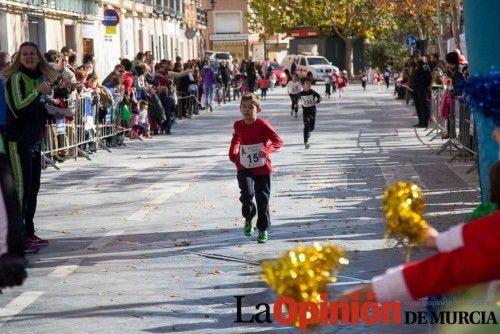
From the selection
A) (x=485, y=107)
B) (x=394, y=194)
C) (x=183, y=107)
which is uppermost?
(x=485, y=107)

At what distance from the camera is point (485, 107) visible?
4.37m

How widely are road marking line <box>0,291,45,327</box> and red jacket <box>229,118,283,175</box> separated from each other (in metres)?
3.18

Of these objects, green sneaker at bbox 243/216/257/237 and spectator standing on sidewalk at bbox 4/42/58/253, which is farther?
green sneaker at bbox 243/216/257/237

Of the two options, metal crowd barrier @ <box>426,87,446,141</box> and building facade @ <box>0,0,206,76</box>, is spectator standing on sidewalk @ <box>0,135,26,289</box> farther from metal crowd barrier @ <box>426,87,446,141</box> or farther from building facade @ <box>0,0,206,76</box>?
building facade @ <box>0,0,206,76</box>

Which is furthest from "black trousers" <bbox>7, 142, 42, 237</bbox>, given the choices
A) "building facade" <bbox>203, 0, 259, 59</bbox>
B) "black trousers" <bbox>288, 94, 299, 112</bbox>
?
"building facade" <bbox>203, 0, 259, 59</bbox>

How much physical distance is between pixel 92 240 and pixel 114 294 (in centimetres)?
300

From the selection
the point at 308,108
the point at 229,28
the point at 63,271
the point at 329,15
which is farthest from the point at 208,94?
the point at 229,28

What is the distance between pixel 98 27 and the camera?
47.6 metres

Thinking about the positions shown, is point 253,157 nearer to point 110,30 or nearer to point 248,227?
point 248,227

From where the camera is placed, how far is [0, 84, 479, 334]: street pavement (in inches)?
352

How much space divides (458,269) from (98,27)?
4463 centimetres

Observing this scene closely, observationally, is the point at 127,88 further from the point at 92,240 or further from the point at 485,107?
the point at 485,107

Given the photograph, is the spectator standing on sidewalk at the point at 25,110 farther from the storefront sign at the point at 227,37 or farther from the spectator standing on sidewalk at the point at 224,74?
the storefront sign at the point at 227,37

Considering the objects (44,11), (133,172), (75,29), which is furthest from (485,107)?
(75,29)
